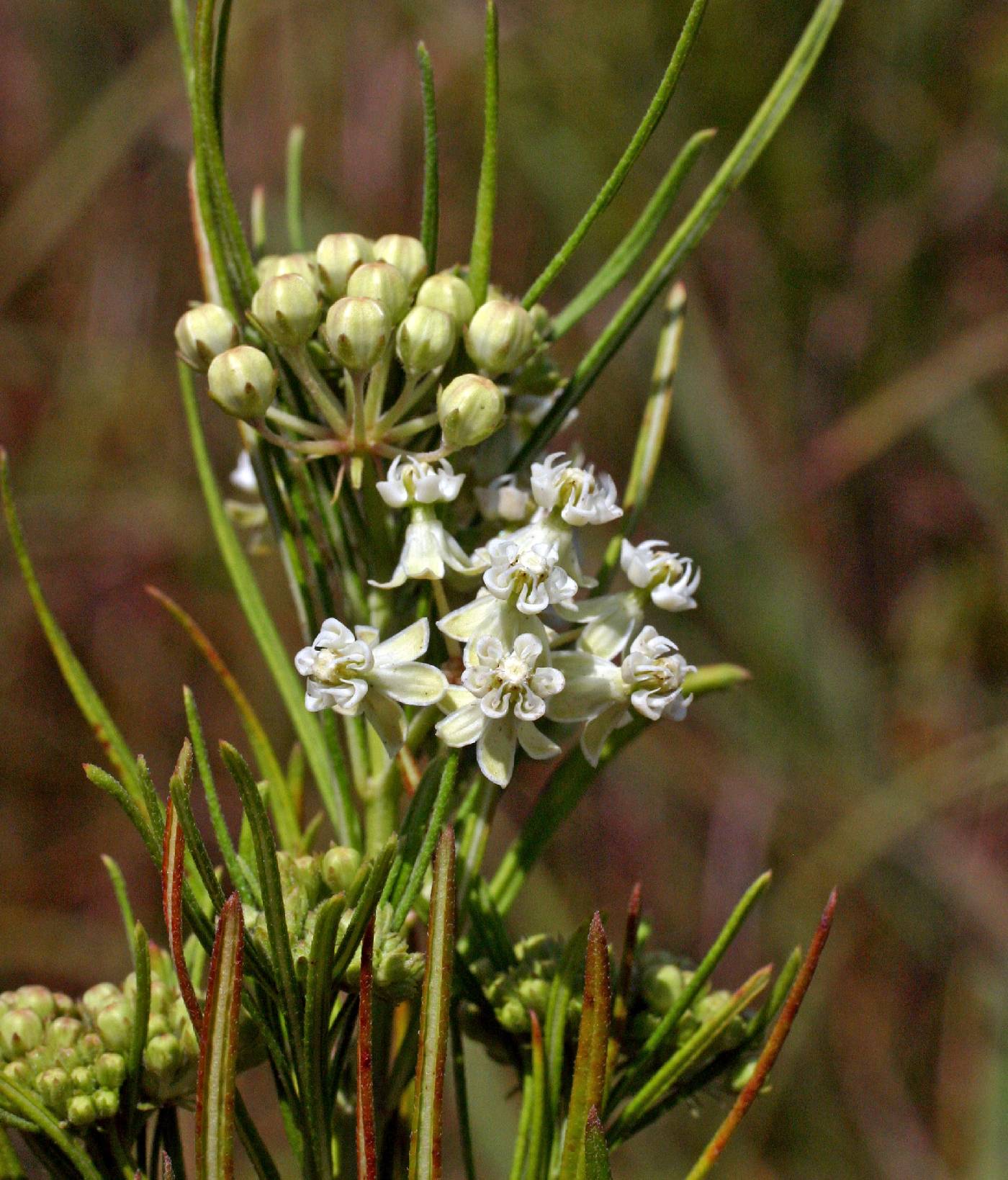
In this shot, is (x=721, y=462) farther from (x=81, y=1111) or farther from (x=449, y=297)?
(x=81, y=1111)

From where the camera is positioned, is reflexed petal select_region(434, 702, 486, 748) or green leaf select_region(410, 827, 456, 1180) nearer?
green leaf select_region(410, 827, 456, 1180)

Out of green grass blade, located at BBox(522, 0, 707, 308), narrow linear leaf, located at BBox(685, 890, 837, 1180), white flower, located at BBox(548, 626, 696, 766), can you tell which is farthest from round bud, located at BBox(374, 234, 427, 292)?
narrow linear leaf, located at BBox(685, 890, 837, 1180)

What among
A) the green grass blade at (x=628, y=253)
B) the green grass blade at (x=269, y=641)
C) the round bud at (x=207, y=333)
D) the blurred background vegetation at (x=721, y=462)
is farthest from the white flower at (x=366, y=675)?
the blurred background vegetation at (x=721, y=462)

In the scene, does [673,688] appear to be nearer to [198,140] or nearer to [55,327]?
[198,140]

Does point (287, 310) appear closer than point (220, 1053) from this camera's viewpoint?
No

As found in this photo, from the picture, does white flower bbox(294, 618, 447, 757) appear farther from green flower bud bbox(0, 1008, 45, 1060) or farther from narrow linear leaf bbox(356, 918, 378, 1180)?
green flower bud bbox(0, 1008, 45, 1060)

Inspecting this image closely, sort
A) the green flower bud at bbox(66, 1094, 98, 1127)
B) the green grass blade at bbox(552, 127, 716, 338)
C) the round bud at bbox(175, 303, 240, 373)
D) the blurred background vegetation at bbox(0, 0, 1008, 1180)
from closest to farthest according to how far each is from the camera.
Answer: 1. the green flower bud at bbox(66, 1094, 98, 1127)
2. the round bud at bbox(175, 303, 240, 373)
3. the green grass blade at bbox(552, 127, 716, 338)
4. the blurred background vegetation at bbox(0, 0, 1008, 1180)

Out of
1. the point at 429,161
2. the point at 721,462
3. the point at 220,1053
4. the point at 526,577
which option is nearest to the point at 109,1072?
the point at 220,1053
